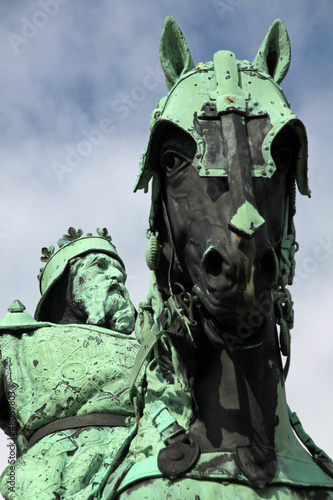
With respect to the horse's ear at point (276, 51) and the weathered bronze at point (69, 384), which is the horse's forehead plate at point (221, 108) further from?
the weathered bronze at point (69, 384)

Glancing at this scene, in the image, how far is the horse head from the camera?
3617mm

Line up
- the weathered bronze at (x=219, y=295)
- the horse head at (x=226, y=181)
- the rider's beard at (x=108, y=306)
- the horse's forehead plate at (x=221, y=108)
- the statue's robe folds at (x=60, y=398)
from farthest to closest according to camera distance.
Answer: the rider's beard at (x=108, y=306)
the statue's robe folds at (x=60, y=398)
the horse's forehead plate at (x=221, y=108)
the weathered bronze at (x=219, y=295)
the horse head at (x=226, y=181)

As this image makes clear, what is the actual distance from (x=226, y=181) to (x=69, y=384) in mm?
2588

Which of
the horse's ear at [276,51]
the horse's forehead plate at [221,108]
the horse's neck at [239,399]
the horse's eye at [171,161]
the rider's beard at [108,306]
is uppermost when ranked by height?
the horse's ear at [276,51]

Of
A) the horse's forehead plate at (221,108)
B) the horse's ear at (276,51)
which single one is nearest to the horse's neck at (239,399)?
the horse's forehead plate at (221,108)

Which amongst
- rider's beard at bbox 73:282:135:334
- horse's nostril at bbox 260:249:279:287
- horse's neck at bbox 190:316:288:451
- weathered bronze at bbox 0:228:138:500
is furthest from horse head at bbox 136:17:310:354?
rider's beard at bbox 73:282:135:334

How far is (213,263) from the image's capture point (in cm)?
368

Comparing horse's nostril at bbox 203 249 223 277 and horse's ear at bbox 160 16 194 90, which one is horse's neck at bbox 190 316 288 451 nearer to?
horse's nostril at bbox 203 249 223 277

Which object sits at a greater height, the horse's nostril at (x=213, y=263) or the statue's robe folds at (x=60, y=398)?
the horse's nostril at (x=213, y=263)

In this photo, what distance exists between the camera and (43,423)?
599 centimetres

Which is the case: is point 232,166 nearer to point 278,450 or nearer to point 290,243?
point 290,243

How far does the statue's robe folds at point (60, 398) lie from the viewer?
5621 mm

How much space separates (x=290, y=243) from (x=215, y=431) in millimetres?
874

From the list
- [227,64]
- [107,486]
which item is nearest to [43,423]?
[107,486]
